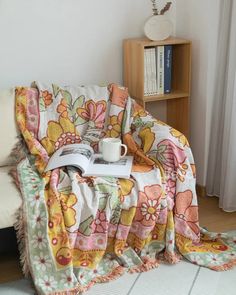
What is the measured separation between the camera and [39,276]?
1.84 meters

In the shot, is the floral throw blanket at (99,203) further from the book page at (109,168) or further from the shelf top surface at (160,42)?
the shelf top surface at (160,42)

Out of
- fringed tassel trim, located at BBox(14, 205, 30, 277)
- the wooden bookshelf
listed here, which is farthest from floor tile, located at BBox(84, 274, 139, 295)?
the wooden bookshelf

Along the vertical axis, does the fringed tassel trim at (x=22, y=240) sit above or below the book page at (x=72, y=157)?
below

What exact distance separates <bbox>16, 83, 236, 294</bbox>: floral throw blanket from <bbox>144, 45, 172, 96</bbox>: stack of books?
302 mm

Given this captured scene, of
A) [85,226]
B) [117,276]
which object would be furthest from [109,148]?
[117,276]

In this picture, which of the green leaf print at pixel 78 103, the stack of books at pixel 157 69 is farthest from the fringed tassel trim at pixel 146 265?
the stack of books at pixel 157 69

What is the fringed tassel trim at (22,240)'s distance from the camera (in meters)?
1.89

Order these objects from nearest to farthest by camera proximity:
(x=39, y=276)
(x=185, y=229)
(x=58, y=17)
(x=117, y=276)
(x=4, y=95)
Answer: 1. (x=39, y=276)
2. (x=117, y=276)
3. (x=185, y=229)
4. (x=4, y=95)
5. (x=58, y=17)

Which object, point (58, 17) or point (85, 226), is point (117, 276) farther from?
point (58, 17)

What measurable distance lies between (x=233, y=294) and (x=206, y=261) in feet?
0.78

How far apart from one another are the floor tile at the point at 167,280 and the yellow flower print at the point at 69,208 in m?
0.44

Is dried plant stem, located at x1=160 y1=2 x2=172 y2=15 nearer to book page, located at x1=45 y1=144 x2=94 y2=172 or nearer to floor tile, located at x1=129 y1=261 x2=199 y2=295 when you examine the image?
book page, located at x1=45 y1=144 x2=94 y2=172

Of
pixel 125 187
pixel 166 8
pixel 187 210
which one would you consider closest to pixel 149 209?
pixel 125 187

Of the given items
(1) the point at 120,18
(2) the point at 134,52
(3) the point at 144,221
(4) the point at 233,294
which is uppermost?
(1) the point at 120,18
